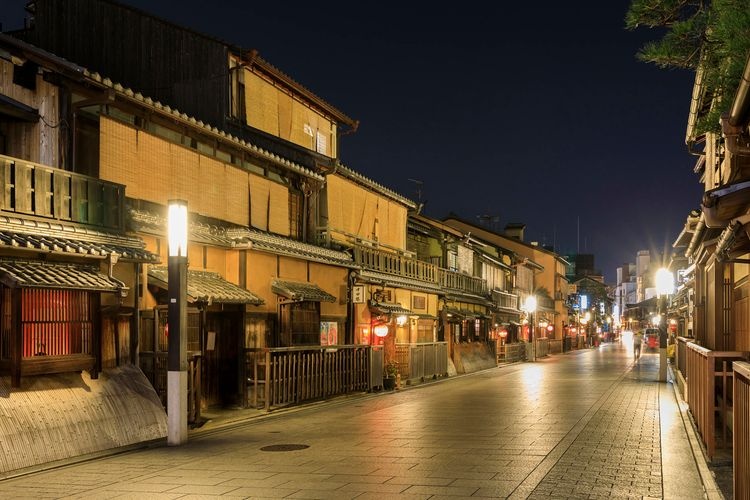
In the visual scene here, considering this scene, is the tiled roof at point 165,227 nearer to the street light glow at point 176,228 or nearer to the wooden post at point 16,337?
the street light glow at point 176,228

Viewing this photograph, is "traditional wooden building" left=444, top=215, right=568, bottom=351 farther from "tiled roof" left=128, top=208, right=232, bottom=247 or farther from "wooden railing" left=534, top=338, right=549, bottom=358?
"tiled roof" left=128, top=208, right=232, bottom=247

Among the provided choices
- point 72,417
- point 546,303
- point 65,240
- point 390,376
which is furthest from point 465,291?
point 546,303

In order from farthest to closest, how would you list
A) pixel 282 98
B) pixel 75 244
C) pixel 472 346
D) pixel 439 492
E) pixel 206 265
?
pixel 472 346 < pixel 282 98 < pixel 206 265 < pixel 75 244 < pixel 439 492

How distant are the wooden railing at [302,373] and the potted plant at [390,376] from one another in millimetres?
1549

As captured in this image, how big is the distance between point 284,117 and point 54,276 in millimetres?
15383

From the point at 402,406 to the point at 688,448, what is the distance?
912 centimetres

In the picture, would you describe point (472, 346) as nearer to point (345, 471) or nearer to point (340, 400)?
point (340, 400)

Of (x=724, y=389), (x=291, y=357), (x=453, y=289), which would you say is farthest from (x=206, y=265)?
(x=453, y=289)

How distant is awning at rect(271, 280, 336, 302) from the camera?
2184 cm

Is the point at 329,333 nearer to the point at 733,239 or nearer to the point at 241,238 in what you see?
the point at 241,238

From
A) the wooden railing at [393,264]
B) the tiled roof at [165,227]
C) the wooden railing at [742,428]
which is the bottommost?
the wooden railing at [742,428]

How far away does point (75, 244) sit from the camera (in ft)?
45.3

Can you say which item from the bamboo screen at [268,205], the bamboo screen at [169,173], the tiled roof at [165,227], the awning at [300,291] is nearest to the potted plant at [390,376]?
the awning at [300,291]

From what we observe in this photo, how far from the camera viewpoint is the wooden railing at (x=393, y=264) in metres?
29.9
